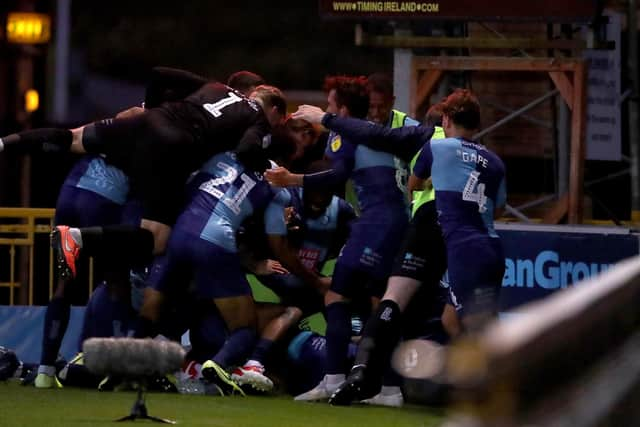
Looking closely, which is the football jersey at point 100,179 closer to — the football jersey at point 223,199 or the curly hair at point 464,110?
the football jersey at point 223,199

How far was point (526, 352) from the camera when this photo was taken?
271 cm

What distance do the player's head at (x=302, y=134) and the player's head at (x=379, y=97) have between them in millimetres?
673

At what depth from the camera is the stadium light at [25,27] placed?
55.7 feet

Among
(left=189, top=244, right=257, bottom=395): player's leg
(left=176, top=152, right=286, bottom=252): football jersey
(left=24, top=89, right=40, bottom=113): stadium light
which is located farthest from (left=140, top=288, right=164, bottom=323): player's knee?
(left=24, top=89, right=40, bottom=113): stadium light

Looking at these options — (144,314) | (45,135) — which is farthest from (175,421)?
(45,135)

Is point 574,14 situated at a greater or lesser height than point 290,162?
greater

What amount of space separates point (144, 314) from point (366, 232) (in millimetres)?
1422

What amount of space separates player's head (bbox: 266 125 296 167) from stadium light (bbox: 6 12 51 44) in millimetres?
7245


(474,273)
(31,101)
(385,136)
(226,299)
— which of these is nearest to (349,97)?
(385,136)

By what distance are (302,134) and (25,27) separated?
287 inches

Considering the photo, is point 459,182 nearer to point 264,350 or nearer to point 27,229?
point 264,350

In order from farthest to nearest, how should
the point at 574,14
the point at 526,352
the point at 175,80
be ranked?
the point at 574,14 → the point at 175,80 → the point at 526,352

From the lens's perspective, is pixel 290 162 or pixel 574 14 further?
pixel 574 14

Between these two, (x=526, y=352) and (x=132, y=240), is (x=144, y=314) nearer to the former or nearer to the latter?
(x=132, y=240)
